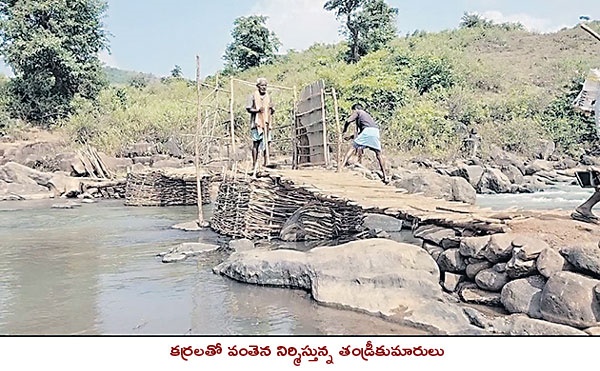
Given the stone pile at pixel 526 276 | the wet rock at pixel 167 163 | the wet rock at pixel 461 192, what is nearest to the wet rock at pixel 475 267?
the stone pile at pixel 526 276

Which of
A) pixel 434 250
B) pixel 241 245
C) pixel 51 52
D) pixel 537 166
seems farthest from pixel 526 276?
pixel 51 52

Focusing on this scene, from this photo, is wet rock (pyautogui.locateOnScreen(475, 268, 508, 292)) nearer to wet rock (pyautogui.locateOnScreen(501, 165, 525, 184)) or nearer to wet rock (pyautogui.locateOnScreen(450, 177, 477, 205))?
wet rock (pyautogui.locateOnScreen(450, 177, 477, 205))

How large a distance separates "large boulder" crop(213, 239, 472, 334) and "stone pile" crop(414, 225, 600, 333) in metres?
0.25

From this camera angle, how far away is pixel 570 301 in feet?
10.5

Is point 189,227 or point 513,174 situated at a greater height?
point 513,174

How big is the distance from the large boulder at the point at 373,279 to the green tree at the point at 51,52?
1255 cm

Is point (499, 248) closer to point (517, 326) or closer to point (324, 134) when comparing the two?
point (517, 326)

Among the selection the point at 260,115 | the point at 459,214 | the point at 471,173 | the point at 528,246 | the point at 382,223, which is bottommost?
the point at 382,223

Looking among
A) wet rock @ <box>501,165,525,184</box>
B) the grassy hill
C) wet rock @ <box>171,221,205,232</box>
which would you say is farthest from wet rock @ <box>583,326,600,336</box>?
the grassy hill

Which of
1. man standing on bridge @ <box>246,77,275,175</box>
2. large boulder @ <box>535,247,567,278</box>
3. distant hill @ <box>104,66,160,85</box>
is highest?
distant hill @ <box>104,66,160,85</box>

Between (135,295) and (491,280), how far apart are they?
229cm

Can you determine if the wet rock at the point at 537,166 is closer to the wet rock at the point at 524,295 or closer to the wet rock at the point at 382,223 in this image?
the wet rock at the point at 382,223

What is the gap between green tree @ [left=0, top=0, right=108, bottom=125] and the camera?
1525 cm

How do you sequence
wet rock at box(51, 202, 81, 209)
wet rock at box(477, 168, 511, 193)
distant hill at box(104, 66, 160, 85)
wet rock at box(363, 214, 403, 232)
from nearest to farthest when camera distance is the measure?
wet rock at box(363, 214, 403, 232) < wet rock at box(51, 202, 81, 209) < wet rock at box(477, 168, 511, 193) < distant hill at box(104, 66, 160, 85)
